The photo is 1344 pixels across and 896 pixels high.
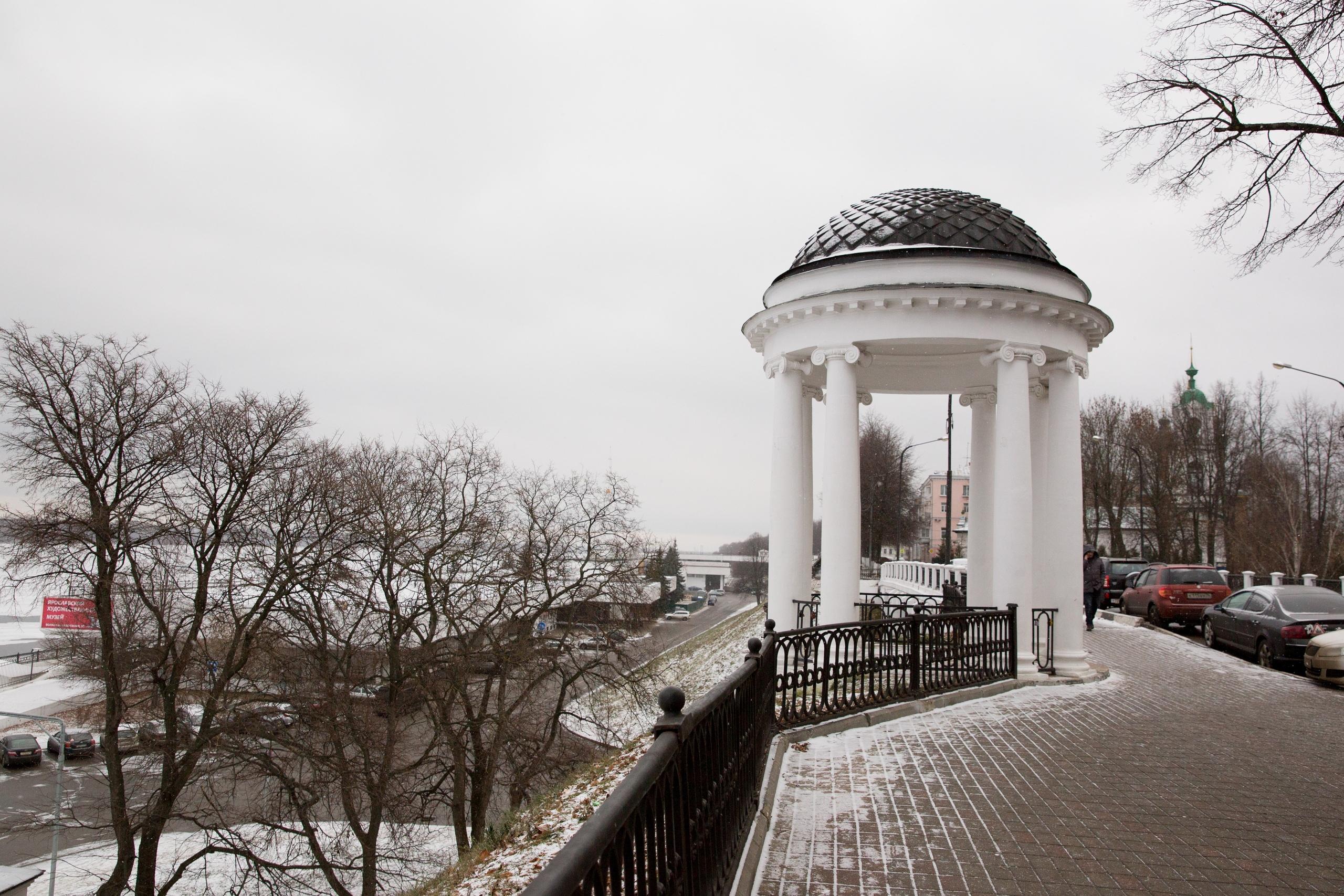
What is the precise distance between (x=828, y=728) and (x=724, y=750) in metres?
4.74

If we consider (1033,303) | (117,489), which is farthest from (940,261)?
(117,489)

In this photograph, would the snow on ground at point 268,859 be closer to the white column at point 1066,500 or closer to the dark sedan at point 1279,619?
the white column at point 1066,500

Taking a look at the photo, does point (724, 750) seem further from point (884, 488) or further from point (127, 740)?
point (884, 488)

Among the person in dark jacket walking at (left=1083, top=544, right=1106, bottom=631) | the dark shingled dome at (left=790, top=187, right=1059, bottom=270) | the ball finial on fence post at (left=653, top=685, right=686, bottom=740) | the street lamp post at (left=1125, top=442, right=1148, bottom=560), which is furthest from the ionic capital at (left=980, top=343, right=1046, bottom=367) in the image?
the street lamp post at (left=1125, top=442, right=1148, bottom=560)

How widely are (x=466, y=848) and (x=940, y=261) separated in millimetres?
15501

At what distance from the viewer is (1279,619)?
572 inches

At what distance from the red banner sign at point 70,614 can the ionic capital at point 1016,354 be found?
56.7 ft

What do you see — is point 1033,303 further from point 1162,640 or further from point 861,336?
point 1162,640

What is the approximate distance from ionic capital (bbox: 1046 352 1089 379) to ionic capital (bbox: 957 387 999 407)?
2.58 m

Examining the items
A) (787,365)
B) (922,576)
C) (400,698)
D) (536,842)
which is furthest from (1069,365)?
(400,698)

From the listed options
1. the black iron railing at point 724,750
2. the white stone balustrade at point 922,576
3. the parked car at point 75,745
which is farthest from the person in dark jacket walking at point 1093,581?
the parked car at point 75,745

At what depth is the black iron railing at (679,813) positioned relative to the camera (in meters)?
2.08

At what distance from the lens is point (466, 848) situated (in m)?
18.4

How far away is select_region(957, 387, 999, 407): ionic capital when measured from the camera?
16.7 metres
